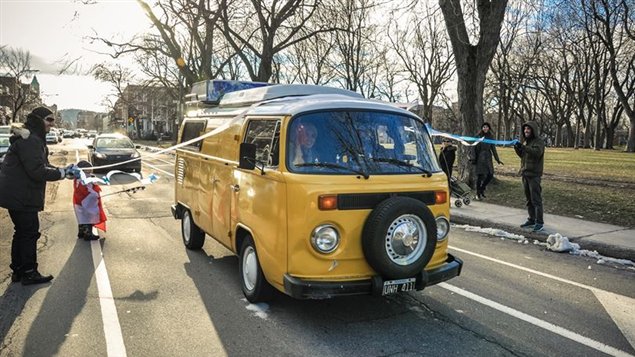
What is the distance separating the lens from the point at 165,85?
47.7m

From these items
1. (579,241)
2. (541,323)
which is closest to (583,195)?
(579,241)

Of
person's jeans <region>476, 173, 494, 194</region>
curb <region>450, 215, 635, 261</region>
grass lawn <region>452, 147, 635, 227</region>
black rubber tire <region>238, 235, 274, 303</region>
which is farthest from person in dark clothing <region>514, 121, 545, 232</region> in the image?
black rubber tire <region>238, 235, 274, 303</region>

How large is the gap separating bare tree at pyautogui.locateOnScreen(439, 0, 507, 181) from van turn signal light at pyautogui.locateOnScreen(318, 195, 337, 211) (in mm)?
11288

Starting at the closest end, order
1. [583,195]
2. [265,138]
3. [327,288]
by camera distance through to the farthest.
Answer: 1. [327,288]
2. [265,138]
3. [583,195]

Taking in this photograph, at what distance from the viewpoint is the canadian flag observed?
8.16 meters

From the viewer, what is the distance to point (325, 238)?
14.1ft

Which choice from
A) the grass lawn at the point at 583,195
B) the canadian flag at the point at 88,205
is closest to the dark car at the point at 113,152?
the canadian flag at the point at 88,205

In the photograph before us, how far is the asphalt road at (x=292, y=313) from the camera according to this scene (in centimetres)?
418

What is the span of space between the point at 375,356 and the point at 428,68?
136 feet

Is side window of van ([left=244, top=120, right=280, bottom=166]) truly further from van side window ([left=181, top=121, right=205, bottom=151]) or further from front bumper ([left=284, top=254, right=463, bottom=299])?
van side window ([left=181, top=121, right=205, bottom=151])

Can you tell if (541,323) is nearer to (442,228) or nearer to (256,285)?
(442,228)

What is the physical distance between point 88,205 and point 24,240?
2.47 metres

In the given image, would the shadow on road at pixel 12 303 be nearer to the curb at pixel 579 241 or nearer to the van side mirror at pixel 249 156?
the van side mirror at pixel 249 156

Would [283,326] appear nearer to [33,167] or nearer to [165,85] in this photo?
[33,167]
